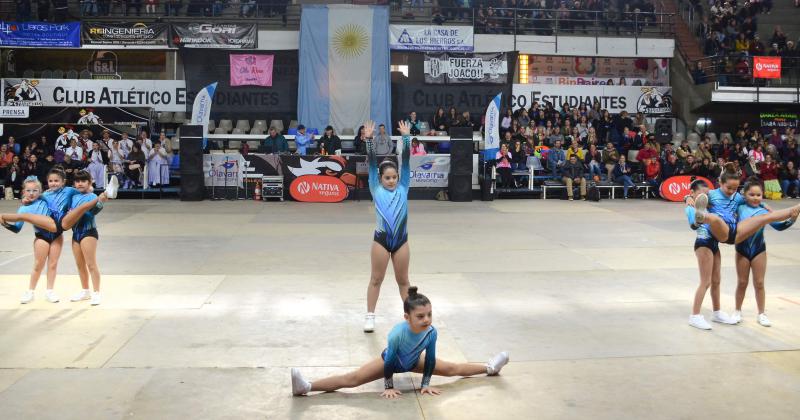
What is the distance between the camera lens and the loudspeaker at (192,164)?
2244 cm

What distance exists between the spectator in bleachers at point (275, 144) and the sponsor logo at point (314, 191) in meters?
1.66

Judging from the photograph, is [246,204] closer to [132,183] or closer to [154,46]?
[132,183]

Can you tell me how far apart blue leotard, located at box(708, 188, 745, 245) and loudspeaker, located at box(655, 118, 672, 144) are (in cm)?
2013

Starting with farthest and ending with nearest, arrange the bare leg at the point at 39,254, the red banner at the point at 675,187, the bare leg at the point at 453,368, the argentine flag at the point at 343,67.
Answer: the argentine flag at the point at 343,67 < the red banner at the point at 675,187 < the bare leg at the point at 39,254 < the bare leg at the point at 453,368

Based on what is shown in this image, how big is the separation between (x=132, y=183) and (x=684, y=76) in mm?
20708

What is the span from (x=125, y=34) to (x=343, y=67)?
8061mm

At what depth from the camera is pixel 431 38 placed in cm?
2819

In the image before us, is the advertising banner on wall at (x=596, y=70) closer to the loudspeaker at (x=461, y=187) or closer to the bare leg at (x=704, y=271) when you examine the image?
the loudspeaker at (x=461, y=187)

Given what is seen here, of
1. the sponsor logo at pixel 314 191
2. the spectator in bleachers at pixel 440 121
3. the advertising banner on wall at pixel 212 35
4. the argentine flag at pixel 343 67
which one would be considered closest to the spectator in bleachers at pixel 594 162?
the spectator in bleachers at pixel 440 121

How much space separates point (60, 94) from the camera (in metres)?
28.2

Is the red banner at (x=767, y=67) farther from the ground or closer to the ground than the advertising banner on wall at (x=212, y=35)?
closer to the ground

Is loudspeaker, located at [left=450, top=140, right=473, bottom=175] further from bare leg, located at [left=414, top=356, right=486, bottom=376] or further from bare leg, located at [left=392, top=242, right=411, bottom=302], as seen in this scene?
bare leg, located at [left=414, top=356, right=486, bottom=376]

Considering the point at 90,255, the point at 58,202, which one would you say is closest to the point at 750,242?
the point at 90,255

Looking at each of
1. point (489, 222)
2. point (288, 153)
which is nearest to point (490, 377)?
point (489, 222)
